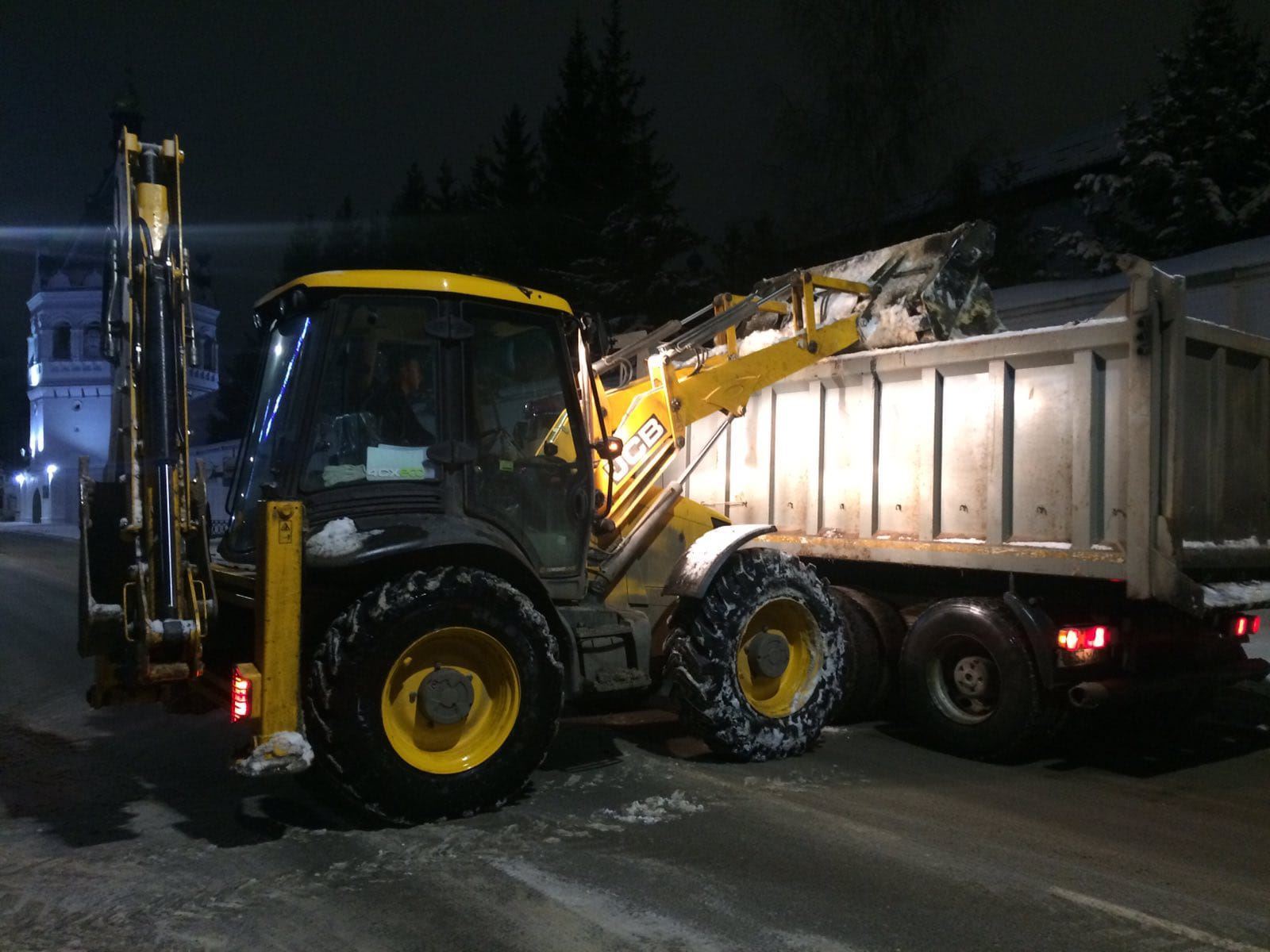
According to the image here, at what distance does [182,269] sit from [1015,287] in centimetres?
1177

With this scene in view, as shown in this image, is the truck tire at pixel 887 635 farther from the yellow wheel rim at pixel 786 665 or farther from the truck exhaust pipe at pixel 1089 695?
the truck exhaust pipe at pixel 1089 695

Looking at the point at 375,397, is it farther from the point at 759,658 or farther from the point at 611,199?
the point at 611,199

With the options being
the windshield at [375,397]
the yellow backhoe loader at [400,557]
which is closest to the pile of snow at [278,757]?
the yellow backhoe loader at [400,557]

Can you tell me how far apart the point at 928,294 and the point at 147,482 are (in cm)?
547

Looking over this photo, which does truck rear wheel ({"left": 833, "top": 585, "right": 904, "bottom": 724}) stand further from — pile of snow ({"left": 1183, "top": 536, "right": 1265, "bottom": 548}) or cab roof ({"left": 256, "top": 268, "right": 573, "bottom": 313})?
cab roof ({"left": 256, "top": 268, "right": 573, "bottom": 313})

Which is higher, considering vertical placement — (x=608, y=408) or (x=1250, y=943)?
(x=608, y=408)

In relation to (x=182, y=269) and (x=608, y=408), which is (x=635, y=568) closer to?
(x=608, y=408)

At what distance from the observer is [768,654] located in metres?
6.90

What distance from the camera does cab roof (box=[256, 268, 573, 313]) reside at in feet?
18.1

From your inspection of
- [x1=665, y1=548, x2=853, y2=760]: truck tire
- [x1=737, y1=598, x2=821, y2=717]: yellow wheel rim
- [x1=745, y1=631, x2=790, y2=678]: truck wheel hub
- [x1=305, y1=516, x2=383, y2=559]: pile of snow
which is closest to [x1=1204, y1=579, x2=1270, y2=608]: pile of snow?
[x1=665, y1=548, x2=853, y2=760]: truck tire

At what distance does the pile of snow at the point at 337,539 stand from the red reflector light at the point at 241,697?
61 cm

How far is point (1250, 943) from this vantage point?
4.05 meters

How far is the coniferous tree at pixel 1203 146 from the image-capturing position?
755 inches

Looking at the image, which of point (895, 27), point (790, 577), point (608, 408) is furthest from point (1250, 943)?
point (895, 27)
